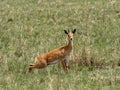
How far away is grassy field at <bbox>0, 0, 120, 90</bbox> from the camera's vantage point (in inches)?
412

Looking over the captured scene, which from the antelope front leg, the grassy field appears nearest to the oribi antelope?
the antelope front leg

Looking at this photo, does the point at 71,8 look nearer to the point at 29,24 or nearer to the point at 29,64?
the point at 29,24

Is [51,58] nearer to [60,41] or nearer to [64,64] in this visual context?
[64,64]

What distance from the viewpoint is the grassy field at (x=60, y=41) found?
412 inches

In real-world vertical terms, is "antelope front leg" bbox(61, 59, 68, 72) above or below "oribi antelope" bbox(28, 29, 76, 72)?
below

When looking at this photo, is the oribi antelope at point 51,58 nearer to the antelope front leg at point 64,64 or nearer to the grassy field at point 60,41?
the antelope front leg at point 64,64

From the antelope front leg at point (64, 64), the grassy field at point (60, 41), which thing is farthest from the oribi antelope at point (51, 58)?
the grassy field at point (60, 41)

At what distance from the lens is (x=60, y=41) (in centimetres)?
1602

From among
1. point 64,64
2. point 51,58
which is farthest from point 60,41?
point 64,64

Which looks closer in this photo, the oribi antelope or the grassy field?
the grassy field

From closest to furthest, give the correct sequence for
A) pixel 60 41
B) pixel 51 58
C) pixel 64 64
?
1. pixel 64 64
2. pixel 51 58
3. pixel 60 41

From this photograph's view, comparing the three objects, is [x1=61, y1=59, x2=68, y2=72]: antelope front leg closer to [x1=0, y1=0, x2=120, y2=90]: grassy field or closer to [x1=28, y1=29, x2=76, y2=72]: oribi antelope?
[x1=28, y1=29, x2=76, y2=72]: oribi antelope

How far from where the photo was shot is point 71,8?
71.9 feet

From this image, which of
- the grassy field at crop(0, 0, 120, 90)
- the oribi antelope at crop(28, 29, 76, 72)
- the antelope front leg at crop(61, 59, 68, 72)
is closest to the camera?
the grassy field at crop(0, 0, 120, 90)
